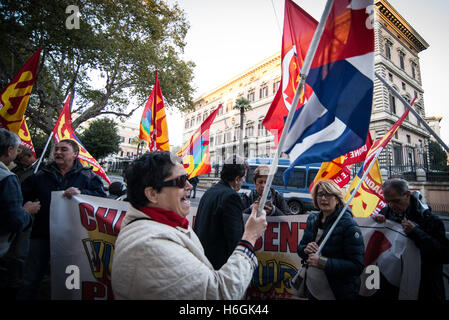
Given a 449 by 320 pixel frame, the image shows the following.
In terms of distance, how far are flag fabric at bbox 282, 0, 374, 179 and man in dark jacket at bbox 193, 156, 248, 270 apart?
627 mm

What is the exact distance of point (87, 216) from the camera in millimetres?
2584

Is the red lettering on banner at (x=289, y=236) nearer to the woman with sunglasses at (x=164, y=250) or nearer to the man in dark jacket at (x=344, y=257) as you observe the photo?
the man in dark jacket at (x=344, y=257)

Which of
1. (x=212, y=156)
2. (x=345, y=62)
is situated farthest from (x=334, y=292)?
(x=212, y=156)

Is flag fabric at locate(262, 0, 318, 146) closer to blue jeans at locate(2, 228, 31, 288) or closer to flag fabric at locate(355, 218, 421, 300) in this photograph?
flag fabric at locate(355, 218, 421, 300)

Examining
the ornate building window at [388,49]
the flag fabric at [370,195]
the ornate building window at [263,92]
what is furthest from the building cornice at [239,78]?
the flag fabric at [370,195]

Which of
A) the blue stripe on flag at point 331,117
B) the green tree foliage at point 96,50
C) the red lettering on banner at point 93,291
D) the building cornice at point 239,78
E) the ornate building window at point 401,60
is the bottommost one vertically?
the red lettering on banner at point 93,291

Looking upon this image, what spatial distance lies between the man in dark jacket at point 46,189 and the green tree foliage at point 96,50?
7491 millimetres

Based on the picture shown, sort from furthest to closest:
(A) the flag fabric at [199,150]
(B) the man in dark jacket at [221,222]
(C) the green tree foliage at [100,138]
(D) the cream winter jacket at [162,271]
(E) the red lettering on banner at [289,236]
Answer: (C) the green tree foliage at [100,138] < (A) the flag fabric at [199,150] < (E) the red lettering on banner at [289,236] < (B) the man in dark jacket at [221,222] < (D) the cream winter jacket at [162,271]

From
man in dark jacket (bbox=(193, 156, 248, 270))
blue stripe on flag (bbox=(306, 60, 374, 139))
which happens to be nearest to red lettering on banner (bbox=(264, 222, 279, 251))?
man in dark jacket (bbox=(193, 156, 248, 270))

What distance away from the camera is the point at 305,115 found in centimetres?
171

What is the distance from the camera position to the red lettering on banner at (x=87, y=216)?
101 inches

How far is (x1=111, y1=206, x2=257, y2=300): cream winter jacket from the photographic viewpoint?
954 mm

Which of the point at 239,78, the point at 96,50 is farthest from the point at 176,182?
the point at 239,78

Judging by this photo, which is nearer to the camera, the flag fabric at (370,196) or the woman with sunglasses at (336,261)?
the woman with sunglasses at (336,261)
